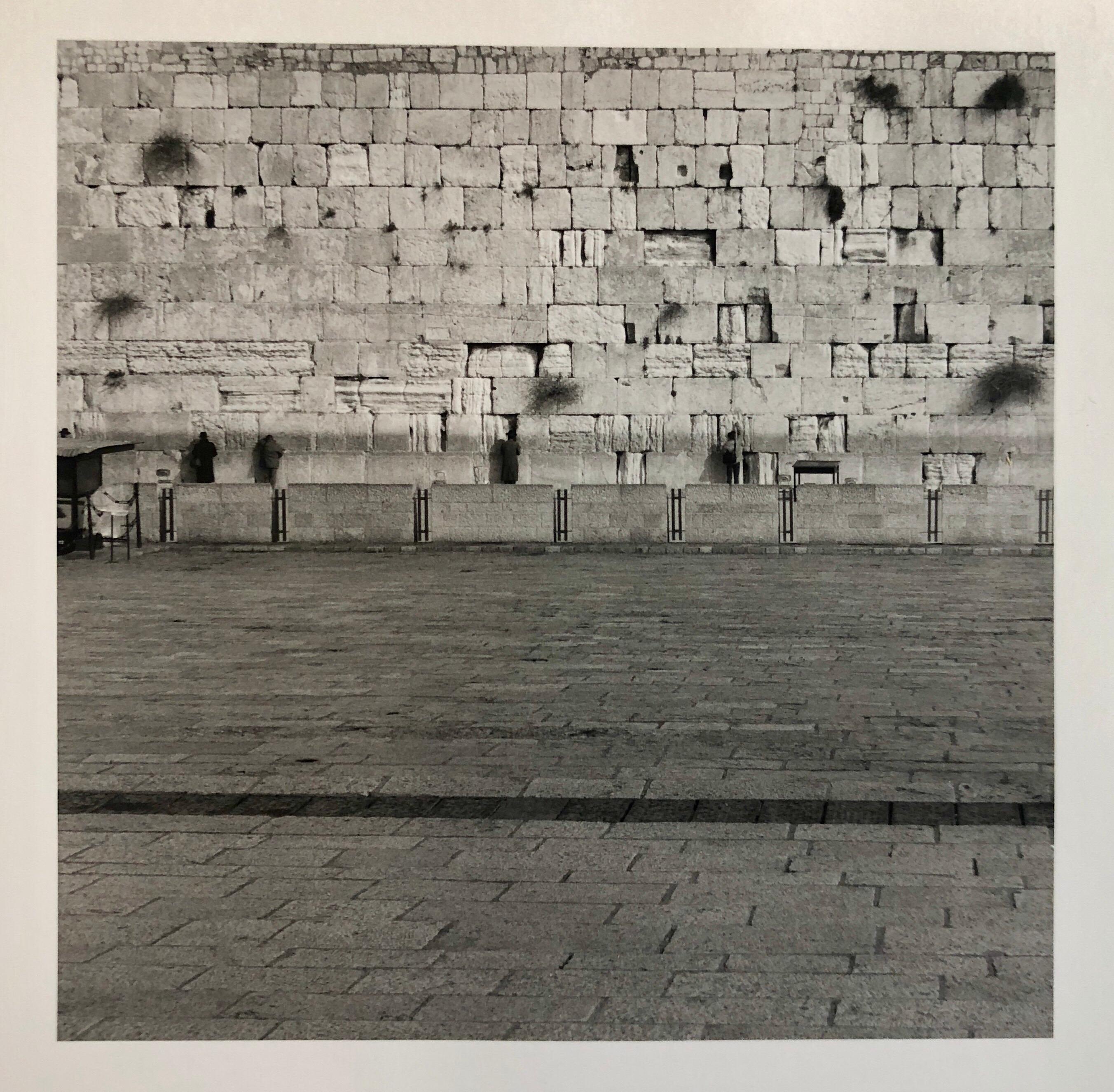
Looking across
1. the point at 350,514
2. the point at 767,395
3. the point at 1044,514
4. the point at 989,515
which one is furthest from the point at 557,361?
the point at 1044,514

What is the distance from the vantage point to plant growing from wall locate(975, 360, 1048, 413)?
11422 mm

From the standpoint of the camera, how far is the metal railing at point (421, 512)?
36.8ft

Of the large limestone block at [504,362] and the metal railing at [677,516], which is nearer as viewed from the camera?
the metal railing at [677,516]

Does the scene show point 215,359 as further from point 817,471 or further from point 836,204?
point 836,204

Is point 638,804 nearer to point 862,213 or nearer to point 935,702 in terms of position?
point 935,702

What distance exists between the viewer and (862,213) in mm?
13250

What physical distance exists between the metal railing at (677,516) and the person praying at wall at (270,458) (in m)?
3.22

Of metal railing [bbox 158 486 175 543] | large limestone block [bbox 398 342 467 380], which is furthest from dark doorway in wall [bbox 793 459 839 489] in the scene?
metal railing [bbox 158 486 175 543]

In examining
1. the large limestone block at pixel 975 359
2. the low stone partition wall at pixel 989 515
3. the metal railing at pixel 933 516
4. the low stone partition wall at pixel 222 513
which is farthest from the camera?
the large limestone block at pixel 975 359

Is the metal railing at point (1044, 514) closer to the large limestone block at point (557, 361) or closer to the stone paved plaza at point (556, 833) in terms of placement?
the stone paved plaza at point (556, 833)

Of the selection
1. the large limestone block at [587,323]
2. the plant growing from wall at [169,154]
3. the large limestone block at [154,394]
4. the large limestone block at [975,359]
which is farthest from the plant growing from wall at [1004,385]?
the plant growing from wall at [169,154]

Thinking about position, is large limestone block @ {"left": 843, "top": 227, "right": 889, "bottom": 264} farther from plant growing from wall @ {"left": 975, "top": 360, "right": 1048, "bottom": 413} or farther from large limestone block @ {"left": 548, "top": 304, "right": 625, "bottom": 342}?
large limestone block @ {"left": 548, "top": 304, "right": 625, "bottom": 342}

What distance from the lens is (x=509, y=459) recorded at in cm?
1227
